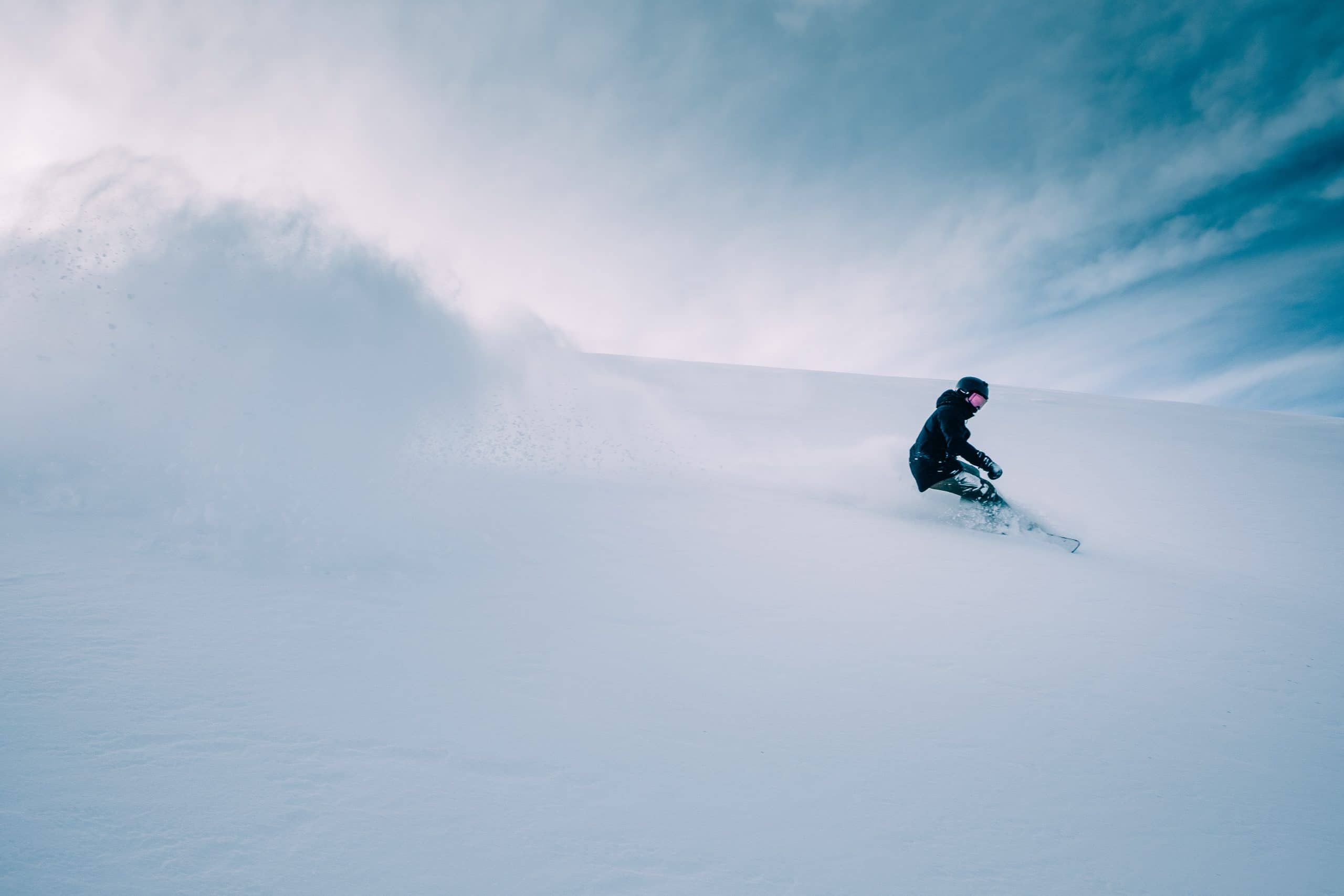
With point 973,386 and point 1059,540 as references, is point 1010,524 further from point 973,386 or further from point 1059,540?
point 973,386

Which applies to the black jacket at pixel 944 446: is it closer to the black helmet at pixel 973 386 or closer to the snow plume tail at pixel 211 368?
the black helmet at pixel 973 386

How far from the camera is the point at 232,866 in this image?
4.55 feet

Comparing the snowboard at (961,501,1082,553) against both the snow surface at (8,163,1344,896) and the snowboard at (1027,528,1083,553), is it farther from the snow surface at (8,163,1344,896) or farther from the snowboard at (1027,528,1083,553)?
the snow surface at (8,163,1344,896)

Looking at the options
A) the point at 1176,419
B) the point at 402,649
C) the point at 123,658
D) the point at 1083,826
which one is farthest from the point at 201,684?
the point at 1176,419

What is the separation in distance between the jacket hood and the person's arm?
3.8 inches

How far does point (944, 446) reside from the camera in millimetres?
6391

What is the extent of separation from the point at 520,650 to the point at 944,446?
5548 millimetres

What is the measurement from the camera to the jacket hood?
6.23 meters

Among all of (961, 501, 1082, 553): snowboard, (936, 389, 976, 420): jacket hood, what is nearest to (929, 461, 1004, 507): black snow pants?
(961, 501, 1082, 553): snowboard

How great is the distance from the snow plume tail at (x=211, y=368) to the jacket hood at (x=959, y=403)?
230 inches

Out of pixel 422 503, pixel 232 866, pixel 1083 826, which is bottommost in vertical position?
pixel 1083 826

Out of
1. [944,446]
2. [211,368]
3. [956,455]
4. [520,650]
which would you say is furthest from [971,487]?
[211,368]

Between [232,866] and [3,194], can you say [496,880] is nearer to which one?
[232,866]

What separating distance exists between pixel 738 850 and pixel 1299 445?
17.7 metres
